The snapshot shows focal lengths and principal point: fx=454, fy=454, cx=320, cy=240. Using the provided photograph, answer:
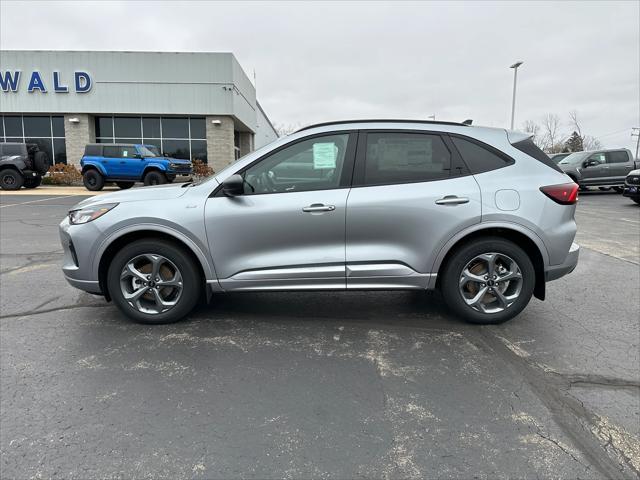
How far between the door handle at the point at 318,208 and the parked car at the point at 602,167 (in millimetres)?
19518

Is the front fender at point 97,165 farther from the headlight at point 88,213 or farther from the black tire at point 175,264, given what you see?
the black tire at point 175,264

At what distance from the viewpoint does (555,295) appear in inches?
199

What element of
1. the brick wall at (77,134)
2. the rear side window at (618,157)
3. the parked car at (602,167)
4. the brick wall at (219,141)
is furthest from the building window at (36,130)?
the rear side window at (618,157)

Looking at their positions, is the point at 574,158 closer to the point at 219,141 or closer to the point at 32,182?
the point at 219,141

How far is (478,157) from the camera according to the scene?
3.96 meters

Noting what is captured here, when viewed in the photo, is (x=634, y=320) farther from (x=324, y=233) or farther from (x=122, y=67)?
(x=122, y=67)

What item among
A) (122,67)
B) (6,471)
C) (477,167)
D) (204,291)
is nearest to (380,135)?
(477,167)

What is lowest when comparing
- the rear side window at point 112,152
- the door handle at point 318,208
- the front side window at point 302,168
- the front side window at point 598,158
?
the door handle at point 318,208

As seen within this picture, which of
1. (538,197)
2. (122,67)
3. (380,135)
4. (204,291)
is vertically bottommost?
(204,291)

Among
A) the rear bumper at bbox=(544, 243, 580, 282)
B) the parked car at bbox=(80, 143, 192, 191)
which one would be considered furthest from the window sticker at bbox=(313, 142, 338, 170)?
the parked car at bbox=(80, 143, 192, 191)

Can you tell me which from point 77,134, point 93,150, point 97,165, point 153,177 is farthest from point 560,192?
point 77,134

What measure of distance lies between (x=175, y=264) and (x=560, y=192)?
3339 mm

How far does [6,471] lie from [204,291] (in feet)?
6.59

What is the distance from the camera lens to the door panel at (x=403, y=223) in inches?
148
